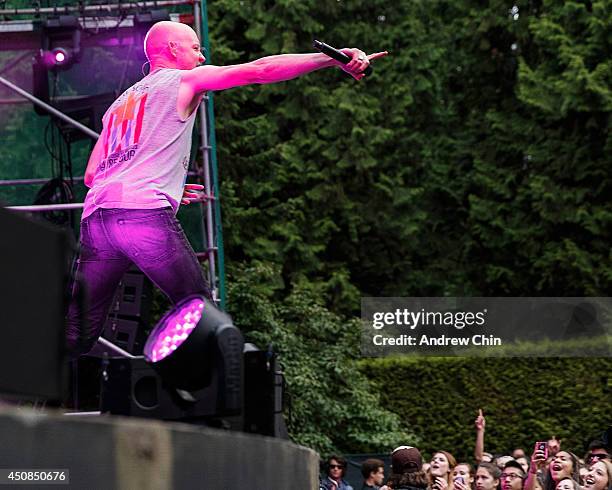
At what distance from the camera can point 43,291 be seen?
240 cm

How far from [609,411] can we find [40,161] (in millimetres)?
9619

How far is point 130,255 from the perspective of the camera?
5867mm

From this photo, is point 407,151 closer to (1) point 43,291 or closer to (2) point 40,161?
(2) point 40,161

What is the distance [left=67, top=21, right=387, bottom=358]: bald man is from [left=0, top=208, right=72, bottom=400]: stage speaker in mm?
3240

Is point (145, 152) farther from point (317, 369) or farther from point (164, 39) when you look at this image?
point (317, 369)

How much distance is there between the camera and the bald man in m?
5.84

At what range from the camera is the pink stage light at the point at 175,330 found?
508cm

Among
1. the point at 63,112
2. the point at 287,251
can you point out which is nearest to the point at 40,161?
the point at 63,112

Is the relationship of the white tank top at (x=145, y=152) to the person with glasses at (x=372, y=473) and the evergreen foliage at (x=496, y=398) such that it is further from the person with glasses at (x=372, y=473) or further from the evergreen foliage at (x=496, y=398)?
the evergreen foliage at (x=496, y=398)

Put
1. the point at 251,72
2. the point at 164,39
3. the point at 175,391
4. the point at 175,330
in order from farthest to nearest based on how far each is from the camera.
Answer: the point at 164,39
the point at 251,72
the point at 175,330
the point at 175,391

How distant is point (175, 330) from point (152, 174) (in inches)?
37.8

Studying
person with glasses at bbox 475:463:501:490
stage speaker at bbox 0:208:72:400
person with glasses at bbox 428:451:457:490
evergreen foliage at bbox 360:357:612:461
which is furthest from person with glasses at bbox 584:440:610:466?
evergreen foliage at bbox 360:357:612:461

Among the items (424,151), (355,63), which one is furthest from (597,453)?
(424,151)

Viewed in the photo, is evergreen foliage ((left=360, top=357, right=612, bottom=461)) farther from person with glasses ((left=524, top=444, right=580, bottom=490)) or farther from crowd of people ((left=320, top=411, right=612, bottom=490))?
person with glasses ((left=524, top=444, right=580, bottom=490))
